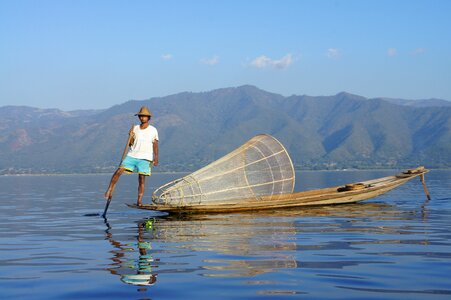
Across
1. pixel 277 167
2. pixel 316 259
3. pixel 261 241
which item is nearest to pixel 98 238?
pixel 261 241

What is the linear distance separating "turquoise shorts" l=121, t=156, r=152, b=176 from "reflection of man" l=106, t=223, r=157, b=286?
6.57m

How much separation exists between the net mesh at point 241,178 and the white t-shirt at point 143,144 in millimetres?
1568

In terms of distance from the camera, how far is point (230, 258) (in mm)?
11258

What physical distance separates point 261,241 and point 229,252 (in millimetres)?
1680

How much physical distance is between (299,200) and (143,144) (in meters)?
6.17

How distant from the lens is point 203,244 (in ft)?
43.5

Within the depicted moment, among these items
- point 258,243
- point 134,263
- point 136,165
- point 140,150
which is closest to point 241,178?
point 136,165

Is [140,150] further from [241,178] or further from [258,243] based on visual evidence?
[258,243]

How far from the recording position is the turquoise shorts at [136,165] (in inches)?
795

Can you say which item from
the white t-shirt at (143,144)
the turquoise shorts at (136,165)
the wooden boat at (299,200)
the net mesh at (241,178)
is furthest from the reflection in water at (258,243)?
the white t-shirt at (143,144)

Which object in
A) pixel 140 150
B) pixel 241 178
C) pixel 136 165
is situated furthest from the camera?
pixel 241 178

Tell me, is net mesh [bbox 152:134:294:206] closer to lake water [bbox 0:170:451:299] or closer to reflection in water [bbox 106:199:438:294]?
reflection in water [bbox 106:199:438:294]

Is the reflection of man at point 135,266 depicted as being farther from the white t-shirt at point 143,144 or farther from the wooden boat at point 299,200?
the wooden boat at point 299,200

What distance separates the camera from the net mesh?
854 inches
